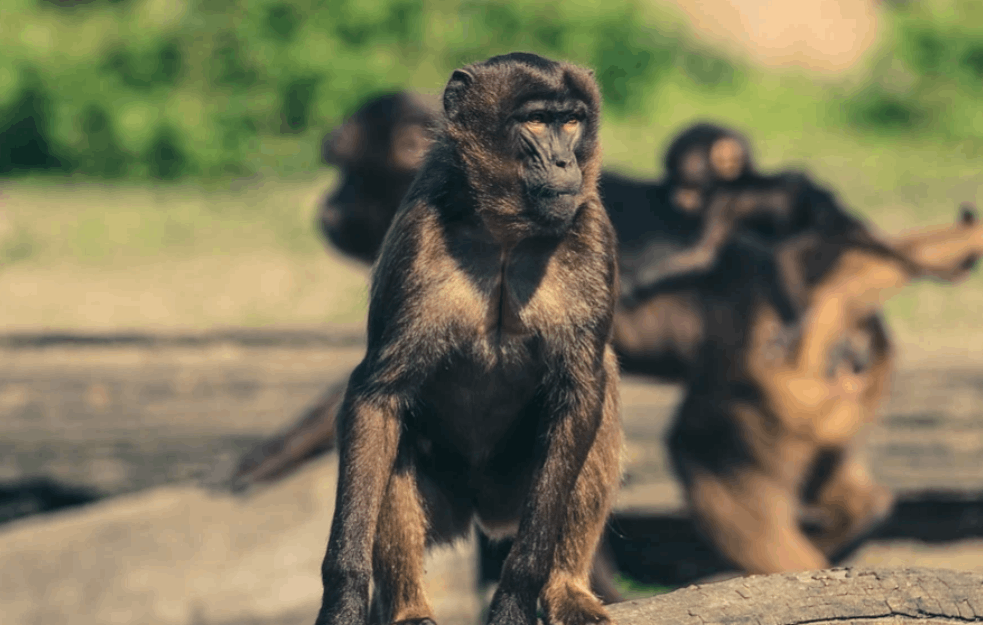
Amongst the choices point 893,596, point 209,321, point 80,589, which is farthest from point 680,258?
point 209,321

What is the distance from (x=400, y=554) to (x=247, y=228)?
8.94 meters

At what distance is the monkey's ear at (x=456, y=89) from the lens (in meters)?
4.09

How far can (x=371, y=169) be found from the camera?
7750 mm

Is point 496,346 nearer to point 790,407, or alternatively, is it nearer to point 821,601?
point 821,601

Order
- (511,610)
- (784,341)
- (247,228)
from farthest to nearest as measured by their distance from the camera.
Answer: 1. (247,228)
2. (784,341)
3. (511,610)

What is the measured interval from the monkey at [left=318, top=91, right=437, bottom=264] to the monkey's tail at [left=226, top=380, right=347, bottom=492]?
79 cm

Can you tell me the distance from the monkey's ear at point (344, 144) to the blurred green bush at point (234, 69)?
6041mm

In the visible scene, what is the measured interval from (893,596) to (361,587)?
55.3 inches

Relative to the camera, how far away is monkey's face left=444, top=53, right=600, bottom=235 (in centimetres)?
395

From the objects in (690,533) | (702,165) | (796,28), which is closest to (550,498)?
(702,165)

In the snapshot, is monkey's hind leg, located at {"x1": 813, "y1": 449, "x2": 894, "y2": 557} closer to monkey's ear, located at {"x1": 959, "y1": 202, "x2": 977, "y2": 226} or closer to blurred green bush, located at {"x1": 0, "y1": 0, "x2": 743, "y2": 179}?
monkey's ear, located at {"x1": 959, "y1": 202, "x2": 977, "y2": 226}

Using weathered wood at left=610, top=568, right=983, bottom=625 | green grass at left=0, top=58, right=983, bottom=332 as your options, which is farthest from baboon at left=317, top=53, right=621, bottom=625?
green grass at left=0, top=58, right=983, bottom=332

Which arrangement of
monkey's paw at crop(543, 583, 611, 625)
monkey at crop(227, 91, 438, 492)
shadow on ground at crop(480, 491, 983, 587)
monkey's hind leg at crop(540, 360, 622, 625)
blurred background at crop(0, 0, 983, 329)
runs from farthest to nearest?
1. blurred background at crop(0, 0, 983, 329)
2. shadow on ground at crop(480, 491, 983, 587)
3. monkey at crop(227, 91, 438, 492)
4. monkey's hind leg at crop(540, 360, 622, 625)
5. monkey's paw at crop(543, 583, 611, 625)

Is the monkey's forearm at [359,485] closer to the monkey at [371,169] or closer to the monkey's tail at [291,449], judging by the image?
the monkey's tail at [291,449]
